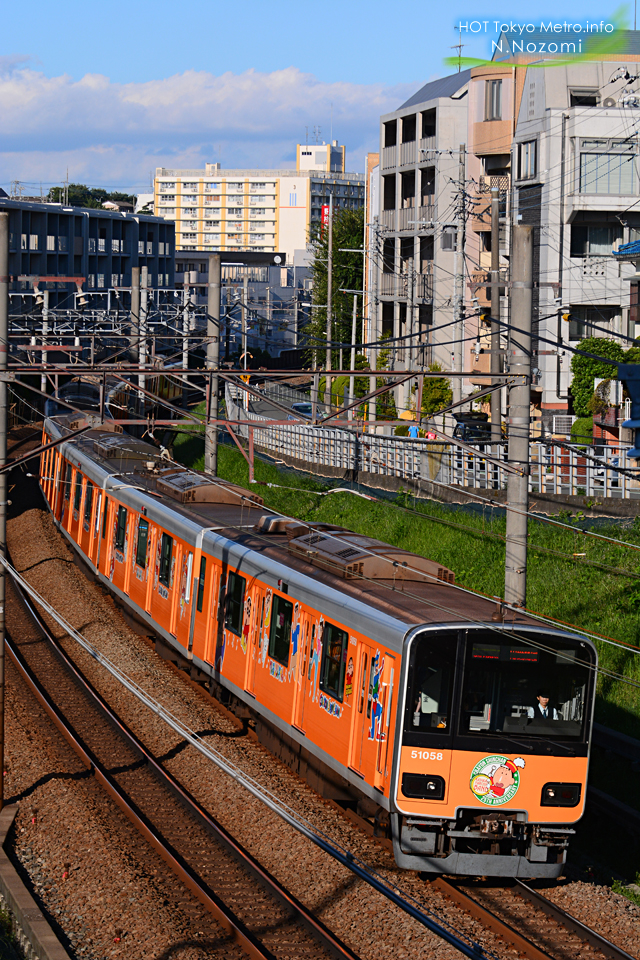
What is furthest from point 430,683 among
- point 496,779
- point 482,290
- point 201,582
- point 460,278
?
point 482,290

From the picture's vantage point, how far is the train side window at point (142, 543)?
1570 cm

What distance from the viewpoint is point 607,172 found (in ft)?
99.9

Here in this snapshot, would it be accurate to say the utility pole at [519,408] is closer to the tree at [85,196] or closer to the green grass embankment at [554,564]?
the green grass embankment at [554,564]

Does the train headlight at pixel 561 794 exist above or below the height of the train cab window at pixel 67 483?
below

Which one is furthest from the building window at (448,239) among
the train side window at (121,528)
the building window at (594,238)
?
the train side window at (121,528)

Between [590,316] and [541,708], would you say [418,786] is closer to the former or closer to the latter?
[541,708]

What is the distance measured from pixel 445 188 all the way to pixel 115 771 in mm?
30207

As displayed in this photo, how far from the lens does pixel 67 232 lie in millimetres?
66938

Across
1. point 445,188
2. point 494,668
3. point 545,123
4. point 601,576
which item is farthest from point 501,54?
point 494,668

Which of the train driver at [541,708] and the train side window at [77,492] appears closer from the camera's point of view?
the train driver at [541,708]

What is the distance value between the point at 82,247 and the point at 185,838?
62.8m

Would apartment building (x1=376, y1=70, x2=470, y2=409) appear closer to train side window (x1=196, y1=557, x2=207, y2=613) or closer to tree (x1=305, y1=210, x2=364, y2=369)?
tree (x1=305, y1=210, x2=364, y2=369)

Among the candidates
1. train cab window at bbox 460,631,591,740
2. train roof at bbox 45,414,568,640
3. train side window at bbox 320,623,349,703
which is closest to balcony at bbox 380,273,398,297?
train roof at bbox 45,414,568,640

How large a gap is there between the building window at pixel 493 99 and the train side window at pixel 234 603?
28162 millimetres
